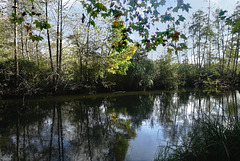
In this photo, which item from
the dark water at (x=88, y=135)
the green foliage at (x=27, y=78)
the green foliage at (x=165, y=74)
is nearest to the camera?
the dark water at (x=88, y=135)

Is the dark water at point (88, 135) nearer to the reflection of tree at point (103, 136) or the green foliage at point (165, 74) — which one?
the reflection of tree at point (103, 136)

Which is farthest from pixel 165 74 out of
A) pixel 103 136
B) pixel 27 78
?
pixel 103 136

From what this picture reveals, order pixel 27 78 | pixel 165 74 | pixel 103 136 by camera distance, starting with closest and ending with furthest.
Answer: pixel 103 136 → pixel 27 78 → pixel 165 74

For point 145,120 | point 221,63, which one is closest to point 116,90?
point 145,120

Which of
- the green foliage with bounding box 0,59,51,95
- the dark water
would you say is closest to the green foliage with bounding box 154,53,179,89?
the green foliage with bounding box 0,59,51,95

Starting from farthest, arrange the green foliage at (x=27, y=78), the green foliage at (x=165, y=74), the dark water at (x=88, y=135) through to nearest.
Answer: the green foliage at (x=165, y=74) → the green foliage at (x=27, y=78) → the dark water at (x=88, y=135)

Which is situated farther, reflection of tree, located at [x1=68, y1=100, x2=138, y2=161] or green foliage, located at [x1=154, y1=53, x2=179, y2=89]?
green foliage, located at [x1=154, y1=53, x2=179, y2=89]

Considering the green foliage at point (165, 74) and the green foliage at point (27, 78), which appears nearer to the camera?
the green foliage at point (27, 78)

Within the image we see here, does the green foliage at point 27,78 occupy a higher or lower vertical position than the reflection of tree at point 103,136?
higher

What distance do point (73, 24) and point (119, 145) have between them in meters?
10.1

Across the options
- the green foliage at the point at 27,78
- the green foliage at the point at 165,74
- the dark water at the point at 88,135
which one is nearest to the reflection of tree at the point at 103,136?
the dark water at the point at 88,135

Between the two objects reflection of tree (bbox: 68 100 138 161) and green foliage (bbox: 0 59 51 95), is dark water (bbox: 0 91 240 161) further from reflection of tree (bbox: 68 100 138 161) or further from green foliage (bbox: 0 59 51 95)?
green foliage (bbox: 0 59 51 95)

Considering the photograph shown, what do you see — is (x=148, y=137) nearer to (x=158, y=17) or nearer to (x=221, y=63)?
(x=158, y=17)

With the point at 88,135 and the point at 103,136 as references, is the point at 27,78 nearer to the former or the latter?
the point at 88,135
